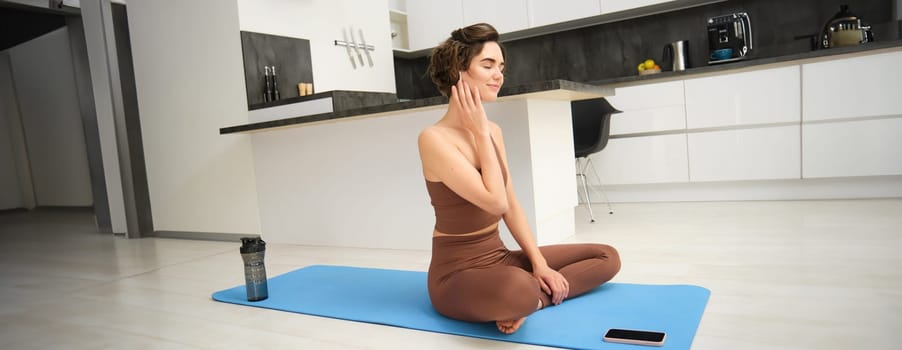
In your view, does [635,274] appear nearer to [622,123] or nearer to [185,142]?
[622,123]

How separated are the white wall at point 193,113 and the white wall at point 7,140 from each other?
5136mm

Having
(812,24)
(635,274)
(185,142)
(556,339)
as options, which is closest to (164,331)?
(556,339)

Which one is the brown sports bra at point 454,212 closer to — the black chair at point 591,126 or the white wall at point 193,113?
the black chair at point 591,126

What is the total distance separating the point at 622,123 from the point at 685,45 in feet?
3.15

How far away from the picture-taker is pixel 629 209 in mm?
4137

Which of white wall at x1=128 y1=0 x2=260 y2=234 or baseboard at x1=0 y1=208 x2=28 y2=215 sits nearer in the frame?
white wall at x1=128 y1=0 x2=260 y2=234

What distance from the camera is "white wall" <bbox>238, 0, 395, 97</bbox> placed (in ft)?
13.6

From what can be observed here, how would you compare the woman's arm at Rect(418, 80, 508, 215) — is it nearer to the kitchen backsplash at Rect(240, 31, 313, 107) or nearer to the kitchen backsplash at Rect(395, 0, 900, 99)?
the kitchen backsplash at Rect(240, 31, 313, 107)

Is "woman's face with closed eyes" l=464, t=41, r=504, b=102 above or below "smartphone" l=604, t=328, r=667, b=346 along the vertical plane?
above

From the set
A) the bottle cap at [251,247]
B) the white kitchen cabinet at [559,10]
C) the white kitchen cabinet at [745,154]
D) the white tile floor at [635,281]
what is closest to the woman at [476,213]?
the white tile floor at [635,281]

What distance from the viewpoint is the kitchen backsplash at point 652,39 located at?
14.2ft

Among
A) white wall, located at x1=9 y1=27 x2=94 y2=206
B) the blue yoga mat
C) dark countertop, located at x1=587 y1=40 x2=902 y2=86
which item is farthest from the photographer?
white wall, located at x1=9 y1=27 x2=94 y2=206

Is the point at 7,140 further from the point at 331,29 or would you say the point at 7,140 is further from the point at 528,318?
the point at 528,318

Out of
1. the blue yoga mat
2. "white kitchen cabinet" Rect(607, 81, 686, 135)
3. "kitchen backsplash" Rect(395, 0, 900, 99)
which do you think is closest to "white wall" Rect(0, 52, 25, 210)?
"kitchen backsplash" Rect(395, 0, 900, 99)
